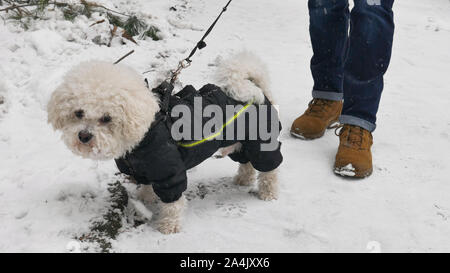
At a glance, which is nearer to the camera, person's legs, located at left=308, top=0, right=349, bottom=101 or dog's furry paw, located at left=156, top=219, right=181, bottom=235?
dog's furry paw, located at left=156, top=219, right=181, bottom=235

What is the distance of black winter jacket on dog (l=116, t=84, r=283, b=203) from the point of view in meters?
2.07

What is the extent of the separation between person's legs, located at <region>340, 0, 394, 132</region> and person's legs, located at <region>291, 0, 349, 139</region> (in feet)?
1.29

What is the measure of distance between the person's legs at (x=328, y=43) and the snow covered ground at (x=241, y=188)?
46 cm

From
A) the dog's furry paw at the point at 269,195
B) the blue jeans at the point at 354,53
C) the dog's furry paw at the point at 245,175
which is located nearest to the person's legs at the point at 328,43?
the blue jeans at the point at 354,53

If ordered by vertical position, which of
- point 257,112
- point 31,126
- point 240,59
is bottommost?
point 31,126

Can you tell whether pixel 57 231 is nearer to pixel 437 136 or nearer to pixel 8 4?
pixel 437 136

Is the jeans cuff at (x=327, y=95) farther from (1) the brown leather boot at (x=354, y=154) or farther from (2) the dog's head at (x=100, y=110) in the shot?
(2) the dog's head at (x=100, y=110)

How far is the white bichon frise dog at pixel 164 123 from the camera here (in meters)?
1.92

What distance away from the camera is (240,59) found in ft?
8.04

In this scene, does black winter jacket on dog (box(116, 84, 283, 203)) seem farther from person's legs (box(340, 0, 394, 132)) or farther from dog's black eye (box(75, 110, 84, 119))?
person's legs (box(340, 0, 394, 132))

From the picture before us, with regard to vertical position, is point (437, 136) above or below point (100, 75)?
below

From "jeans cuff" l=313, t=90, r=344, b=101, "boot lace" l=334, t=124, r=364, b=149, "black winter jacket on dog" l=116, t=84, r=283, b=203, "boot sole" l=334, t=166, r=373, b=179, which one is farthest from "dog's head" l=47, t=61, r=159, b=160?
"jeans cuff" l=313, t=90, r=344, b=101
